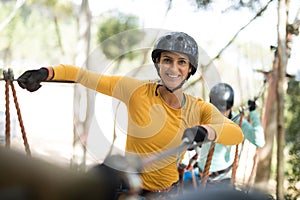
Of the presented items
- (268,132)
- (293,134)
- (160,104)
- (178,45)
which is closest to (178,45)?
(178,45)

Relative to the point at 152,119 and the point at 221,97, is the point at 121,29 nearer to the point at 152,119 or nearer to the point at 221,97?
the point at 221,97

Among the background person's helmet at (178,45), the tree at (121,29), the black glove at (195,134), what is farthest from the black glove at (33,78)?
the tree at (121,29)

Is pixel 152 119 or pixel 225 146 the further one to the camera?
pixel 225 146

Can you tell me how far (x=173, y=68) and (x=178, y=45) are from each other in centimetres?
9

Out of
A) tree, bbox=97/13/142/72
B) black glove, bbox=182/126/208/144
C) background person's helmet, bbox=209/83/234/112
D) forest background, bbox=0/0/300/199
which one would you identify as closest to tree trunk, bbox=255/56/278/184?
forest background, bbox=0/0/300/199

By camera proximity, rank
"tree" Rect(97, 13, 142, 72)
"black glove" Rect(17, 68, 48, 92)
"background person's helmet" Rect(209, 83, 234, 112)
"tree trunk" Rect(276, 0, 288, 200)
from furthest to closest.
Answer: "tree" Rect(97, 13, 142, 72), "tree trunk" Rect(276, 0, 288, 200), "background person's helmet" Rect(209, 83, 234, 112), "black glove" Rect(17, 68, 48, 92)

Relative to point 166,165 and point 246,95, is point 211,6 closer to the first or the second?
point 246,95

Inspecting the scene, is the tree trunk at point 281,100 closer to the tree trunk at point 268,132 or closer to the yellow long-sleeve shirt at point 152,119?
the tree trunk at point 268,132

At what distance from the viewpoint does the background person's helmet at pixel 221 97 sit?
247cm

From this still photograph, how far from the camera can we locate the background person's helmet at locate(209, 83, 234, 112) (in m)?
2.47

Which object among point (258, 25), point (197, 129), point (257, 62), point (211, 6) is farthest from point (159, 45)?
point (257, 62)

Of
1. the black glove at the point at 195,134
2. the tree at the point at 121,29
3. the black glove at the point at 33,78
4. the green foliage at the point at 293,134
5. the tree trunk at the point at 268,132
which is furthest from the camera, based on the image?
the tree trunk at the point at 268,132

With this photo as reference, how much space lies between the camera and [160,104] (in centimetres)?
170

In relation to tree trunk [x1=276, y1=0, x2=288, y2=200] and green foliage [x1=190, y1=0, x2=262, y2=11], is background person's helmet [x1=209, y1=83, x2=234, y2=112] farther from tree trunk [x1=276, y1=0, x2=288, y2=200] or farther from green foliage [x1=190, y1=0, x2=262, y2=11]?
green foliage [x1=190, y1=0, x2=262, y2=11]
